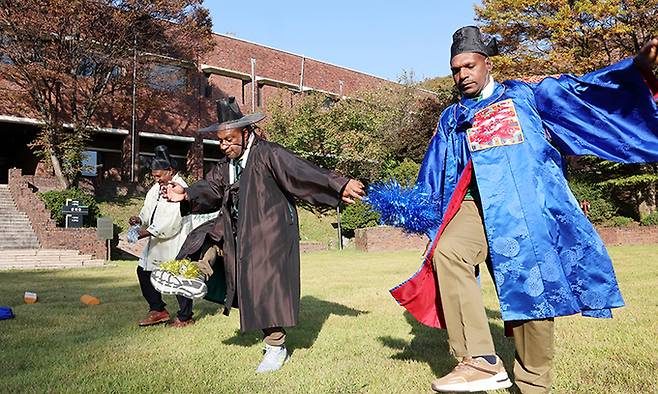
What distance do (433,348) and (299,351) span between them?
45.8 inches

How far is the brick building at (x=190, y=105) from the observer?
88.3 feet

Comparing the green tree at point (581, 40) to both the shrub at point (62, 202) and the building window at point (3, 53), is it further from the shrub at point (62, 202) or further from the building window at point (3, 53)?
the building window at point (3, 53)

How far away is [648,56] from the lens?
2910 mm

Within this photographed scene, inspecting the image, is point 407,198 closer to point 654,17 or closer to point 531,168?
point 531,168

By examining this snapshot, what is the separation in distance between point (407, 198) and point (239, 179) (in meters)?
1.75

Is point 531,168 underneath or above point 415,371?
above

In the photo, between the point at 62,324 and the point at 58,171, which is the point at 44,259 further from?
the point at 62,324

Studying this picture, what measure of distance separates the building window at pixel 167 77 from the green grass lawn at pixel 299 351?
20133mm

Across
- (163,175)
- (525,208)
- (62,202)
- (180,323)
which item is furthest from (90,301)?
(62,202)

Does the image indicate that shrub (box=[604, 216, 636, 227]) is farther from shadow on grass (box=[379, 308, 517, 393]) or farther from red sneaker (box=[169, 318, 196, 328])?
red sneaker (box=[169, 318, 196, 328])

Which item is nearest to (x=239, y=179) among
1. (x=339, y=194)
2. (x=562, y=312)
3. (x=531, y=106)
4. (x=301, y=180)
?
(x=301, y=180)

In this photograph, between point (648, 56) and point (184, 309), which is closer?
point (648, 56)

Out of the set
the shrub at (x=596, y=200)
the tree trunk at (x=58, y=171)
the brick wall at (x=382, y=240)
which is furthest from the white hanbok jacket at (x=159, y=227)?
the shrub at (x=596, y=200)

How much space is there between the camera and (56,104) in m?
23.9
